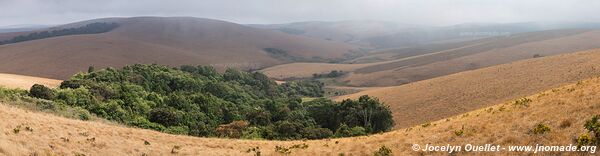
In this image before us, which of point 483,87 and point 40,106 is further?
point 483,87

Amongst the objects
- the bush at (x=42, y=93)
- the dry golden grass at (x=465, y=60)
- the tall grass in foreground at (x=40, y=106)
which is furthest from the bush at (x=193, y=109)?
the dry golden grass at (x=465, y=60)

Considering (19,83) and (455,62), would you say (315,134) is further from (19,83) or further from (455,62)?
(455,62)

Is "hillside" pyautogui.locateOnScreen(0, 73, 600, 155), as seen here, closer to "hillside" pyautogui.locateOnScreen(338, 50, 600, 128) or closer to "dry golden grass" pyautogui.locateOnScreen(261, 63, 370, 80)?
"hillside" pyautogui.locateOnScreen(338, 50, 600, 128)

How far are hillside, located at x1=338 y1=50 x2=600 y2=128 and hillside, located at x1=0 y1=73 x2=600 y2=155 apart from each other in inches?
1354

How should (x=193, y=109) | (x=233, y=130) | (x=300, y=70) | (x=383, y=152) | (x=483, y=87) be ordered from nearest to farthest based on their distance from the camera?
(x=383, y=152)
(x=233, y=130)
(x=193, y=109)
(x=483, y=87)
(x=300, y=70)

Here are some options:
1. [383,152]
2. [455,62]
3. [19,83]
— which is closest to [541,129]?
[383,152]

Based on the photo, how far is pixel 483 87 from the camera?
67.3 m

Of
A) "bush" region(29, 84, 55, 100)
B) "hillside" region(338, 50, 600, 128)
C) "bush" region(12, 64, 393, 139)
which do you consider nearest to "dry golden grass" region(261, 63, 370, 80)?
"bush" region(12, 64, 393, 139)

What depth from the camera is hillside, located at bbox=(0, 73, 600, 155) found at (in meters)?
18.2

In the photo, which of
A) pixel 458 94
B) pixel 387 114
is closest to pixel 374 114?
pixel 387 114

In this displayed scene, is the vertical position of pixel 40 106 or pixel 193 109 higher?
pixel 40 106

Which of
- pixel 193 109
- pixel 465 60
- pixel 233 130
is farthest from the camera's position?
pixel 465 60

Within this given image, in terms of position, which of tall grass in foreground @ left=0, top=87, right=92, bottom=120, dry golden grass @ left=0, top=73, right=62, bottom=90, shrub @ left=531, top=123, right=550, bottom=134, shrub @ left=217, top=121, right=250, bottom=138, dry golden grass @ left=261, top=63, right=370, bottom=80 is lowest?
dry golden grass @ left=261, top=63, right=370, bottom=80

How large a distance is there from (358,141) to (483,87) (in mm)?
48612
